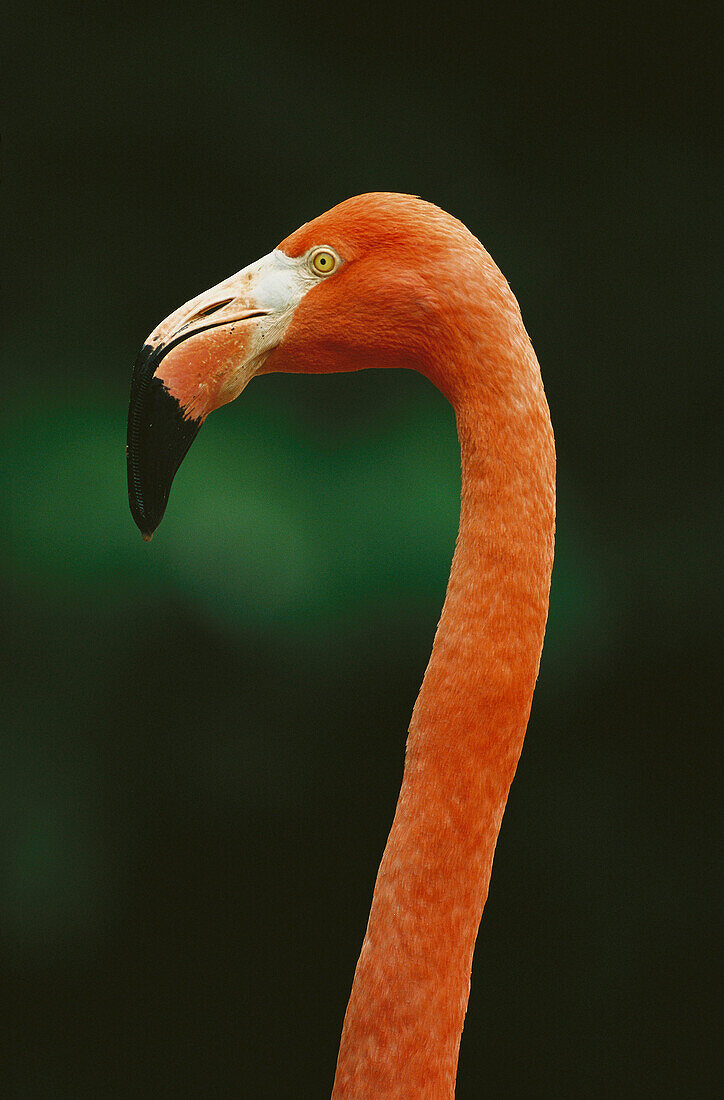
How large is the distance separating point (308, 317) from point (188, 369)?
158 mm

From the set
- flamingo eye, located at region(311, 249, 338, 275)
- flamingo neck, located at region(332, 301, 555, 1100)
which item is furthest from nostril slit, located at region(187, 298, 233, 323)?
flamingo neck, located at region(332, 301, 555, 1100)

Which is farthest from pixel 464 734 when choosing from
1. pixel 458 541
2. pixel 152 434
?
pixel 152 434

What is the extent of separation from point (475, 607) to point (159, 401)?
417mm

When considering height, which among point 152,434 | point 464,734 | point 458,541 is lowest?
point 464,734

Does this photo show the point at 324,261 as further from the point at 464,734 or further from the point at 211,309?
the point at 464,734

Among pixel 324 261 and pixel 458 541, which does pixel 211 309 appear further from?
pixel 458 541

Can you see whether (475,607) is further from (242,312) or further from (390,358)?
(242,312)

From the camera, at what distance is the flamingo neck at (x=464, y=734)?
1.08 metres

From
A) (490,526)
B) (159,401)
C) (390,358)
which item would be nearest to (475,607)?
(490,526)

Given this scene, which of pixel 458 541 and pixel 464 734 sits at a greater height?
pixel 458 541

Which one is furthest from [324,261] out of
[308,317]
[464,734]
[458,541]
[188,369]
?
[464,734]

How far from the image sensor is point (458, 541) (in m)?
1.12

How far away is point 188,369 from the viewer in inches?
42.4

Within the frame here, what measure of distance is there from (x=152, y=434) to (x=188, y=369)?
0.08 m
